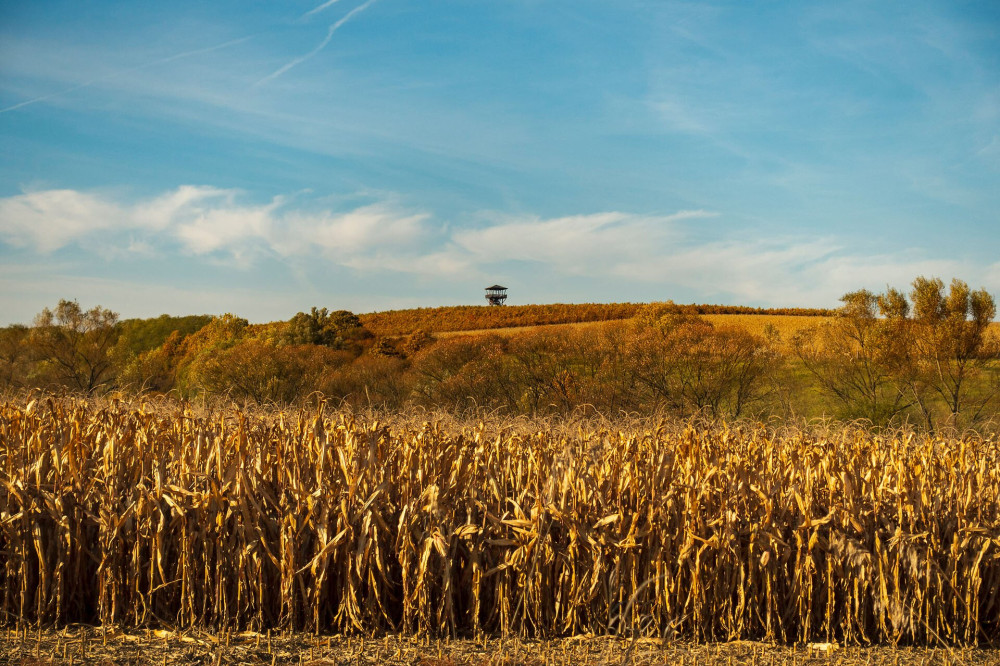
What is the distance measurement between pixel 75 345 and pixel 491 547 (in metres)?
28.9

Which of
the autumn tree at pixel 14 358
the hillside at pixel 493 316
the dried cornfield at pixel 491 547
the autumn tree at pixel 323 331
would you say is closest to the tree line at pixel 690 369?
the autumn tree at pixel 323 331

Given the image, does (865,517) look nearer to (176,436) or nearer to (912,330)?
(176,436)

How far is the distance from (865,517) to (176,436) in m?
4.39

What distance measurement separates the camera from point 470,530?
12.3 ft

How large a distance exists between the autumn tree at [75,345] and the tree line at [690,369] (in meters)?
6.36

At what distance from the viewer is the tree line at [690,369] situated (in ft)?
57.7

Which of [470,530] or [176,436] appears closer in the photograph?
[470,530]

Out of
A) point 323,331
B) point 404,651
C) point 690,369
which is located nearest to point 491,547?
point 404,651

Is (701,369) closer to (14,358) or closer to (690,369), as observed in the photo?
(690,369)

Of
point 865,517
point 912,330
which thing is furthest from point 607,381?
point 865,517

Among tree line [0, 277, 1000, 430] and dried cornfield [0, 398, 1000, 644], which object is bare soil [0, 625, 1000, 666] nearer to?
dried cornfield [0, 398, 1000, 644]

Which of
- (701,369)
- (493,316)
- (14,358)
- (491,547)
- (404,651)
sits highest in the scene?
(493,316)

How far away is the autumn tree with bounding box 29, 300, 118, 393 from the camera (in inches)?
1078

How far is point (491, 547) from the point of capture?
3.97m
